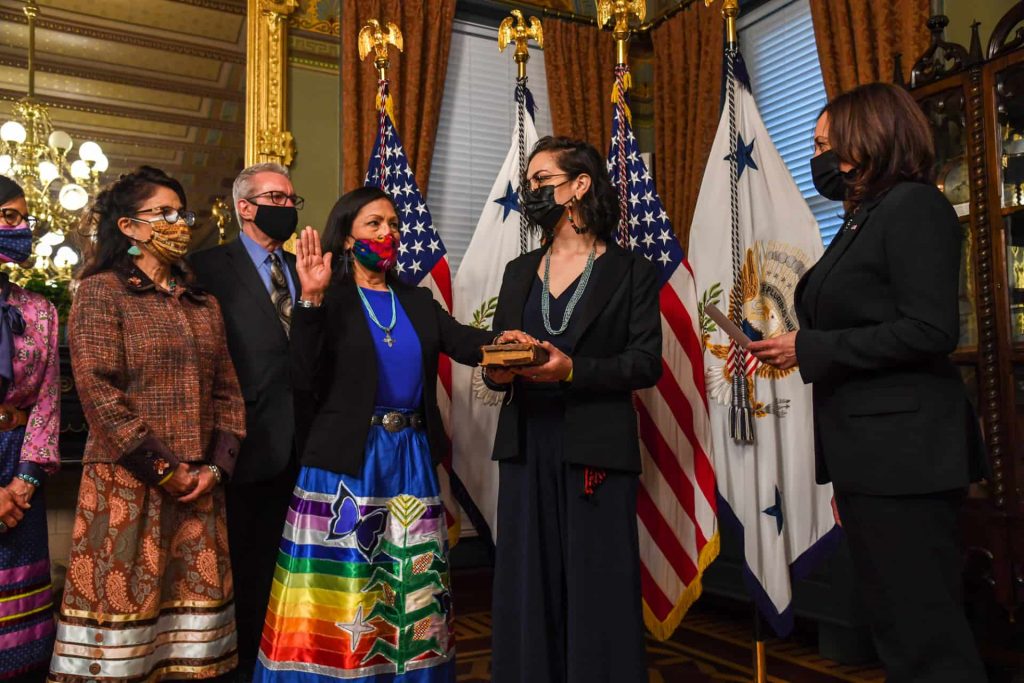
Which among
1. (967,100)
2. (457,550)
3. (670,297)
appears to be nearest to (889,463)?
(670,297)

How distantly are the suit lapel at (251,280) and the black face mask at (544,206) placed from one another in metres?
0.85

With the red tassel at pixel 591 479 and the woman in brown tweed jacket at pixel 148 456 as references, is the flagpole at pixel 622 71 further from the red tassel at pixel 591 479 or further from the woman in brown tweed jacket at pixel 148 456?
the woman in brown tweed jacket at pixel 148 456

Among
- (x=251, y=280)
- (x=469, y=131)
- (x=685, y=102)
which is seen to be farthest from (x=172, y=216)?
(x=685, y=102)

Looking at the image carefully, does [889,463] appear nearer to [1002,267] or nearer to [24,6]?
[1002,267]

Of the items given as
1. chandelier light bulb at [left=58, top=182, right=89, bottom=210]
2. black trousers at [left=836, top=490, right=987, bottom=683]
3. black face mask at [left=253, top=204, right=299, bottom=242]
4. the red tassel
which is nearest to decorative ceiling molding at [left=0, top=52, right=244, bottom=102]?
chandelier light bulb at [left=58, top=182, right=89, bottom=210]

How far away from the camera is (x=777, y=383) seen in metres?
3.15

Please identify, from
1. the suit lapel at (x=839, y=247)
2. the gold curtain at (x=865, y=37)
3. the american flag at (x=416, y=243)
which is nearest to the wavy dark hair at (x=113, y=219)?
the american flag at (x=416, y=243)

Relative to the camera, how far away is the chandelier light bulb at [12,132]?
3.93 meters

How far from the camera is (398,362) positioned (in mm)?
2363

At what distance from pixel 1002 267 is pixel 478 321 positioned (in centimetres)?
182

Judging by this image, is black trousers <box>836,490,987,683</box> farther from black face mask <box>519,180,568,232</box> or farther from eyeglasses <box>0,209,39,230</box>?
eyeglasses <box>0,209,39,230</box>

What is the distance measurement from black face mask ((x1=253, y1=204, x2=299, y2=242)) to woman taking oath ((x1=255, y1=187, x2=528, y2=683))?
1.39ft

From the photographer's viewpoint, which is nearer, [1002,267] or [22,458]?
[22,458]

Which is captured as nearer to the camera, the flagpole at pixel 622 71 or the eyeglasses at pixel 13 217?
the eyeglasses at pixel 13 217
